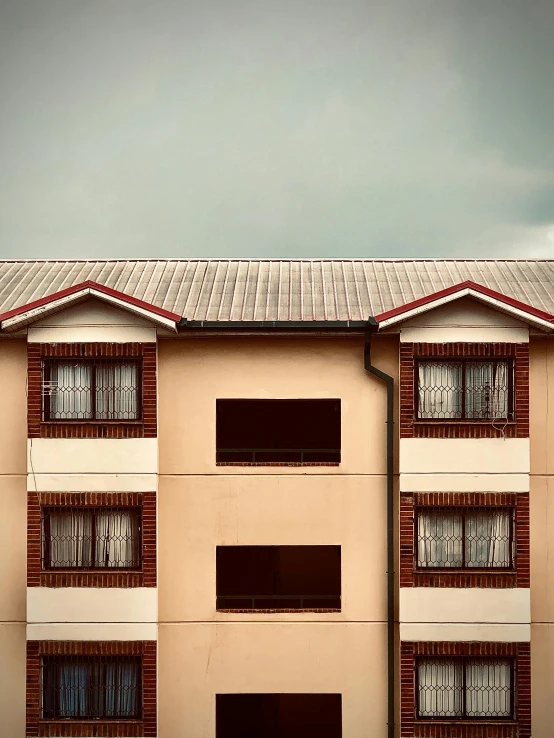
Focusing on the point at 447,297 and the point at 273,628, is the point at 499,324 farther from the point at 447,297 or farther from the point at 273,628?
the point at 273,628

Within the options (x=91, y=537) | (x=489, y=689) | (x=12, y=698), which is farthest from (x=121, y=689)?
(x=489, y=689)

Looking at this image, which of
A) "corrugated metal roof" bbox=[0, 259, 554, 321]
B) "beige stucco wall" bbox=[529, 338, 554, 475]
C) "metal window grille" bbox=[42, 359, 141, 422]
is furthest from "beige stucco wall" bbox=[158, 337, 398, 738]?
"beige stucco wall" bbox=[529, 338, 554, 475]

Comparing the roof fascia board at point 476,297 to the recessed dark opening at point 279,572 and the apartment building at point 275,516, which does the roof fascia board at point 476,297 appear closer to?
the apartment building at point 275,516

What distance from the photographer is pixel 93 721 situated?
14727 millimetres

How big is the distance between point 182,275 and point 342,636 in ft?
30.2

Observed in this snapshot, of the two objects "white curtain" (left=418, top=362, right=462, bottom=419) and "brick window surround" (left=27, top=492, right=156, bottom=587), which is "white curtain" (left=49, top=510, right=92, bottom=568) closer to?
"brick window surround" (left=27, top=492, right=156, bottom=587)

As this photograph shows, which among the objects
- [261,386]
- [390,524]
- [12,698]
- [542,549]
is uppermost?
[261,386]

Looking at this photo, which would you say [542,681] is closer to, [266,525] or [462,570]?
[462,570]

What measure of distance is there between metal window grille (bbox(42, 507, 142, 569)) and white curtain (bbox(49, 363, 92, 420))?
2046 millimetres

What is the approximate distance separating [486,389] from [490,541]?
3.19 metres

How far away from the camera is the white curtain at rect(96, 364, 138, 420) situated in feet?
49.1

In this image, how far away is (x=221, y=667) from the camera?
14.9 meters

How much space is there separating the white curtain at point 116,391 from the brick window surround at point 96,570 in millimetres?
1690

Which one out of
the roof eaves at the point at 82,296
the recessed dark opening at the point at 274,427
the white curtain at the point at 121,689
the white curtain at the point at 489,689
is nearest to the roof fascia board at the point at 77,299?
the roof eaves at the point at 82,296
